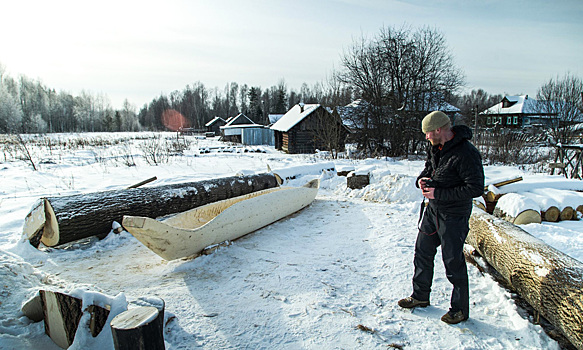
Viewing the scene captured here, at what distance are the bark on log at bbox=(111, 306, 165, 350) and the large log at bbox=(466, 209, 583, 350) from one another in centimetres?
302

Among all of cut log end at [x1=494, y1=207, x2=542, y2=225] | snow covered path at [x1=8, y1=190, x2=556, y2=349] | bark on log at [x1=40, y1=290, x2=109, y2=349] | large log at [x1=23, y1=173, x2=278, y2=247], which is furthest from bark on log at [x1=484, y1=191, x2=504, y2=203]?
bark on log at [x1=40, y1=290, x2=109, y2=349]

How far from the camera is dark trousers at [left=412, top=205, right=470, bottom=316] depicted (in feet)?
8.85

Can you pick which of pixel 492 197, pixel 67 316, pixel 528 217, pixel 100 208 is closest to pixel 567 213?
pixel 528 217

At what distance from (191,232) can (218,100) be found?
3267 inches

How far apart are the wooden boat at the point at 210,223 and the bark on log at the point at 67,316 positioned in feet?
3.75

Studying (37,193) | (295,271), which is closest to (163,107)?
(37,193)

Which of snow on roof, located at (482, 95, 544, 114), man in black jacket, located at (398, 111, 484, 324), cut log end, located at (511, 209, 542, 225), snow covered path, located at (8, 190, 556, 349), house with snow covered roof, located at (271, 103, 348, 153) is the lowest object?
snow covered path, located at (8, 190, 556, 349)

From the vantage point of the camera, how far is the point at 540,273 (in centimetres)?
280

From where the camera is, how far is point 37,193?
7.22 m

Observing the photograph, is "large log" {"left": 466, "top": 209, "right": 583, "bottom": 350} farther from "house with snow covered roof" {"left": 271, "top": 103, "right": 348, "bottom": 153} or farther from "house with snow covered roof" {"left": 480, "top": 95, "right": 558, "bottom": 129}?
"house with snow covered roof" {"left": 480, "top": 95, "right": 558, "bottom": 129}

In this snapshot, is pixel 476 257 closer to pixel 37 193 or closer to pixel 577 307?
pixel 577 307

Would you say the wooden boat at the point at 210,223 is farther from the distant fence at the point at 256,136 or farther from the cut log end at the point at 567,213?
the distant fence at the point at 256,136

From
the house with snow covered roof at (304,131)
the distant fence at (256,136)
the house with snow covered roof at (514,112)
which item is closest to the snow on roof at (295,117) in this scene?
the house with snow covered roof at (304,131)

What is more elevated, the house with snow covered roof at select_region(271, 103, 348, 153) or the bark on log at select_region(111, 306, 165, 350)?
the house with snow covered roof at select_region(271, 103, 348, 153)
